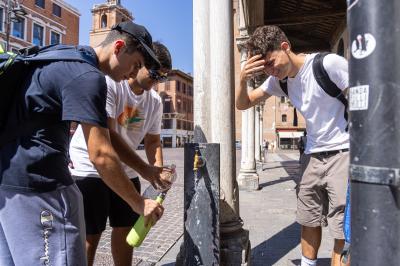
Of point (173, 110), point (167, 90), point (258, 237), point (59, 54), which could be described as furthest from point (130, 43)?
point (167, 90)

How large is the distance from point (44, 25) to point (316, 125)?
140ft

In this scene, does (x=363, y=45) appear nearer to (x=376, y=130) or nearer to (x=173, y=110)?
(x=376, y=130)

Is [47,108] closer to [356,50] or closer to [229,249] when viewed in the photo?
[356,50]

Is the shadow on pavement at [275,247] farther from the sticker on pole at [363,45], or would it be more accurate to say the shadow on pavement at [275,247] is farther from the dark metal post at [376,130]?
the sticker on pole at [363,45]

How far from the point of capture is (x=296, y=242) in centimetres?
464

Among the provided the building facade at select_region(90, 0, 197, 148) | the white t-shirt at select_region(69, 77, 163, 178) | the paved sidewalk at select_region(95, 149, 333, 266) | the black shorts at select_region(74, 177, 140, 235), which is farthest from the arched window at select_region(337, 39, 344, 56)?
the building facade at select_region(90, 0, 197, 148)

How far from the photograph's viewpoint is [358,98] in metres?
0.86

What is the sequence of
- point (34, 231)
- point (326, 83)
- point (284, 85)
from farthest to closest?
point (284, 85) → point (326, 83) → point (34, 231)

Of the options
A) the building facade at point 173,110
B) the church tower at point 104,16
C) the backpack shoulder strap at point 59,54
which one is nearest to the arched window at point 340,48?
the backpack shoulder strap at point 59,54

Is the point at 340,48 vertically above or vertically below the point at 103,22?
below

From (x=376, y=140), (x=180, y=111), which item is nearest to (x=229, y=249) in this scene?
(x=376, y=140)

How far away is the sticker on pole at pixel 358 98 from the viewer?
836mm

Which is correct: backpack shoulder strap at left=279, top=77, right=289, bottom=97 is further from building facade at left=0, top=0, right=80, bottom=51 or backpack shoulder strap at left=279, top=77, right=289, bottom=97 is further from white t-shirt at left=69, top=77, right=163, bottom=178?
building facade at left=0, top=0, right=80, bottom=51

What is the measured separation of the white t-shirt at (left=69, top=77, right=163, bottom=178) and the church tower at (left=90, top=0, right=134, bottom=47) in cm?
6470
